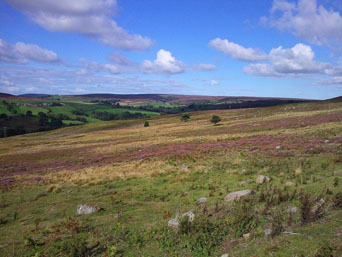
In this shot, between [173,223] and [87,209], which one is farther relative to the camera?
[87,209]

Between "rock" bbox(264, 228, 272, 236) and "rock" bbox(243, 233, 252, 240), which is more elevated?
"rock" bbox(264, 228, 272, 236)

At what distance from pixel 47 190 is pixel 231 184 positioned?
15.3m

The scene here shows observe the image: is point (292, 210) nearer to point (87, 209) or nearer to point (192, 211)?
point (192, 211)

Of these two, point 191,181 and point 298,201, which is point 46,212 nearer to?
point 191,181

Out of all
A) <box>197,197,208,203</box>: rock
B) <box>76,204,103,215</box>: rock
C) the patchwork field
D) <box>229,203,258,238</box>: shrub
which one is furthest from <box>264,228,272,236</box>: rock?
<box>76,204,103,215</box>: rock

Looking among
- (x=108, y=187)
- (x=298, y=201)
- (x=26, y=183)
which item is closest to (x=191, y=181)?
(x=108, y=187)

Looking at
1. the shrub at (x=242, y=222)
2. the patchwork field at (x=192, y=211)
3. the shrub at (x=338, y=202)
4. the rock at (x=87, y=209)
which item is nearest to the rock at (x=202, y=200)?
the patchwork field at (x=192, y=211)

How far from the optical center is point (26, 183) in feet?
75.4

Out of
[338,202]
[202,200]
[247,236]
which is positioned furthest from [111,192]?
[338,202]

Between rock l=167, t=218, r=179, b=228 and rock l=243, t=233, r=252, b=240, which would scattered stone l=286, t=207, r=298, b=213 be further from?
rock l=167, t=218, r=179, b=228

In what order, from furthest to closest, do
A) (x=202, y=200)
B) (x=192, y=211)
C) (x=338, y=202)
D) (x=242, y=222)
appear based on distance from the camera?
(x=202, y=200) < (x=192, y=211) < (x=338, y=202) < (x=242, y=222)

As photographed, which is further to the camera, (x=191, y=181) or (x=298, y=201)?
(x=191, y=181)

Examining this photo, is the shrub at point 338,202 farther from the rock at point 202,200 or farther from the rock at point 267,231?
the rock at point 202,200

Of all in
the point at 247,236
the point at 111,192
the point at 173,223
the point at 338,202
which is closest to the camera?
the point at 247,236
